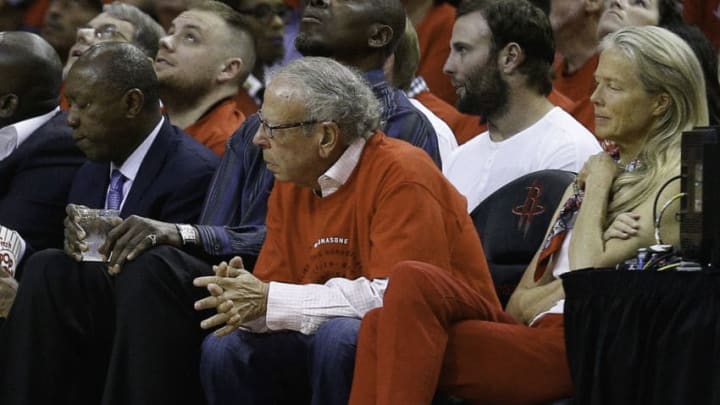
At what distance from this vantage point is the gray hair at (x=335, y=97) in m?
4.30

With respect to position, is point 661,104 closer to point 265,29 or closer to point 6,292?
point 6,292

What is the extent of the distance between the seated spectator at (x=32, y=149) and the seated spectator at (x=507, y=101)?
151 cm

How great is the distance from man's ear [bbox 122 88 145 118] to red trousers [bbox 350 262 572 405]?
1.77 m

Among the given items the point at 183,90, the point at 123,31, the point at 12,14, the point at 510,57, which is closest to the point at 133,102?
the point at 183,90

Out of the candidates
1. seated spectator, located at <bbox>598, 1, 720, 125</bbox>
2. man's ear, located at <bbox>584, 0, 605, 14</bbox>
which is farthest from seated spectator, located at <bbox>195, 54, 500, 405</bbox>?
man's ear, located at <bbox>584, 0, 605, 14</bbox>

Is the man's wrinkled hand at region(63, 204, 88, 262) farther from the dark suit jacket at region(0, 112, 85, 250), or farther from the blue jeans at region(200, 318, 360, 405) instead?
the dark suit jacket at region(0, 112, 85, 250)

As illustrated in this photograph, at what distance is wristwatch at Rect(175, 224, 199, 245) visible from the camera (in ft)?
14.8

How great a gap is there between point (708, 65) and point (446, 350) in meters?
1.69

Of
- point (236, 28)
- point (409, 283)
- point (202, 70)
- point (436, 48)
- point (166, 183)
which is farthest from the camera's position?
point (436, 48)

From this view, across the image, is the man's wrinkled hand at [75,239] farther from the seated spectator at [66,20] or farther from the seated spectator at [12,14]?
the seated spectator at [12,14]

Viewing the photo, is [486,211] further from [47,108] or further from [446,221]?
[47,108]

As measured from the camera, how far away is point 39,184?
212 inches

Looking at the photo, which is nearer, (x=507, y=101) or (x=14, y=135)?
(x=14, y=135)

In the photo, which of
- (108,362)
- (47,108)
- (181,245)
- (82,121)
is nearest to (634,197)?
(181,245)
